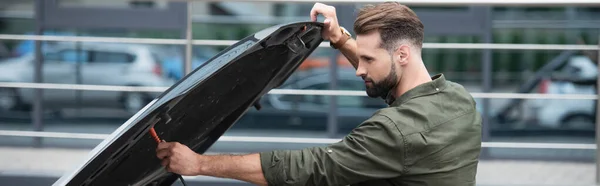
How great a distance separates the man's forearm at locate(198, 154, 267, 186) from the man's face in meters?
0.35

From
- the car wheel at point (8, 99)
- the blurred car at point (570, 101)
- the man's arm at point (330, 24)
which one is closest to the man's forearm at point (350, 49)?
the man's arm at point (330, 24)

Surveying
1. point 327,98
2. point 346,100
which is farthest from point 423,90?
point 346,100

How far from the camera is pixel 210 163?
6.86 feet

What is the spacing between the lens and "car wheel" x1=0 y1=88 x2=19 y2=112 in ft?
30.6

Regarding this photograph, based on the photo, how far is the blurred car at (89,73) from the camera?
9125 millimetres

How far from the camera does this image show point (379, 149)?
81.4 inches

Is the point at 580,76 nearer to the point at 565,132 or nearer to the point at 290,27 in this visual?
the point at 565,132

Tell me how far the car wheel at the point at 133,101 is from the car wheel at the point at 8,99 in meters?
1.20

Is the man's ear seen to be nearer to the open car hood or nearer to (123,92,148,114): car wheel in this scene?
the open car hood

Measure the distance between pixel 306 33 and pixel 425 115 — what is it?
38 cm

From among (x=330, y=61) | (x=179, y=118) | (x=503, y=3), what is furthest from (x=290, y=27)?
(x=330, y=61)

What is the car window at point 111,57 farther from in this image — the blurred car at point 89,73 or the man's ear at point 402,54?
the man's ear at point 402,54

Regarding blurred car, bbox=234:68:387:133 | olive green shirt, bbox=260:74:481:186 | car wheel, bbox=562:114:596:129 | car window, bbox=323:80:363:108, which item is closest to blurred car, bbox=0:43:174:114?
blurred car, bbox=234:68:387:133

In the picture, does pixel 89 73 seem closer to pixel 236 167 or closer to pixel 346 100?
pixel 346 100
